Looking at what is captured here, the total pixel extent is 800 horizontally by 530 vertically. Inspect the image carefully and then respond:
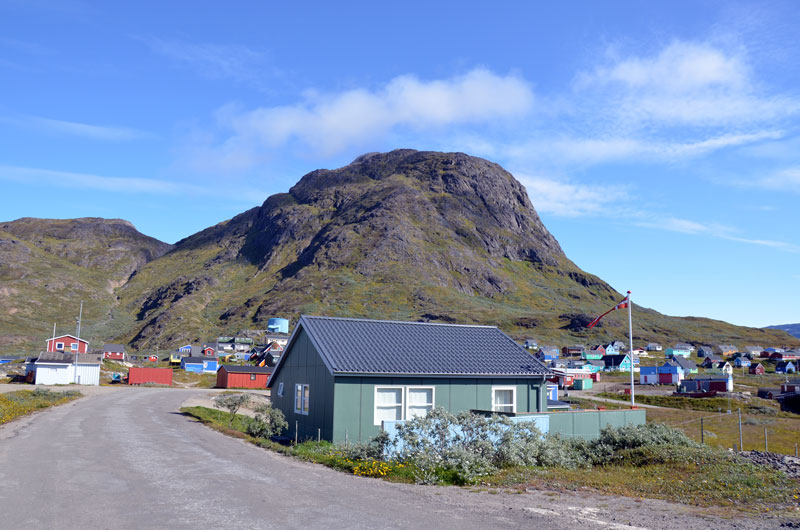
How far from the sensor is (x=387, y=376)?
23.5 m

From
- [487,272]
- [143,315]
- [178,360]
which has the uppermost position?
[487,272]

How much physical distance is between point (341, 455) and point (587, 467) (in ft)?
25.3

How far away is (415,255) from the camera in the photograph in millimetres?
192500

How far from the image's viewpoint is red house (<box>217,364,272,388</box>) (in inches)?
3137

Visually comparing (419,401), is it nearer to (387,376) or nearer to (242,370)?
(387,376)

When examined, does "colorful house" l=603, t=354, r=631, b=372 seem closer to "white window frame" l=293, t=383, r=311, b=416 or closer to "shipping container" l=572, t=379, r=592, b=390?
"shipping container" l=572, t=379, r=592, b=390

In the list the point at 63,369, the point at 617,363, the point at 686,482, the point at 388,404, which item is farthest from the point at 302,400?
the point at 617,363

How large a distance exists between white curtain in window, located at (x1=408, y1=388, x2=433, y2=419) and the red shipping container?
69086 millimetres

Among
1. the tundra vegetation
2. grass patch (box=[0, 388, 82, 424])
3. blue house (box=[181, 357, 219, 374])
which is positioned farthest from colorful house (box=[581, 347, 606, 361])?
the tundra vegetation

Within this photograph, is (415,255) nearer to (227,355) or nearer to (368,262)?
(368,262)

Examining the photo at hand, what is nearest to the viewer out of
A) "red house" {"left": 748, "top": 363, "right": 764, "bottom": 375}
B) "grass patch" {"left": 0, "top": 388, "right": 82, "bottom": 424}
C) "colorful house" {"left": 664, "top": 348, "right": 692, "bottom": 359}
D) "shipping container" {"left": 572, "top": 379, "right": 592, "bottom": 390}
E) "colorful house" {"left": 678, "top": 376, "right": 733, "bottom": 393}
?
"grass patch" {"left": 0, "top": 388, "right": 82, "bottom": 424}

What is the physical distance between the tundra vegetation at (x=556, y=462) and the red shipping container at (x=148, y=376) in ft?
228

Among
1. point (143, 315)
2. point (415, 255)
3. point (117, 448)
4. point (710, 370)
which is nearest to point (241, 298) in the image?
point (143, 315)

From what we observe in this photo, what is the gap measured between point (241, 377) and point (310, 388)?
59.7 metres
